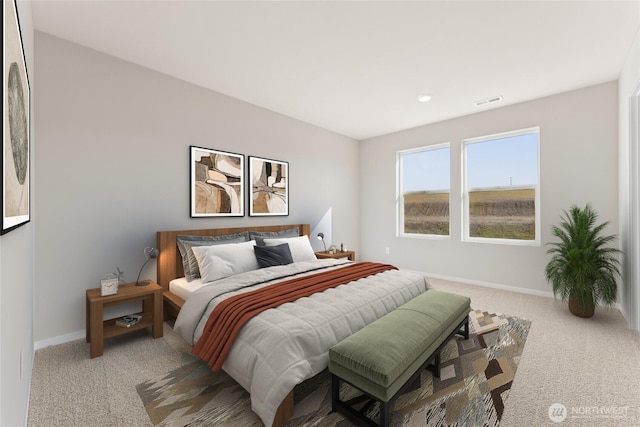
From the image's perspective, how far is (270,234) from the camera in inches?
151

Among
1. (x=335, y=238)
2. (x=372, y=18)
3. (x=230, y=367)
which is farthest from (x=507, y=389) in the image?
(x=335, y=238)

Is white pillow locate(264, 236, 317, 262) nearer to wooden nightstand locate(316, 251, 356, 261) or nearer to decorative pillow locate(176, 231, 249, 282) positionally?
decorative pillow locate(176, 231, 249, 282)

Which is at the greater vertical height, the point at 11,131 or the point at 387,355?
the point at 11,131

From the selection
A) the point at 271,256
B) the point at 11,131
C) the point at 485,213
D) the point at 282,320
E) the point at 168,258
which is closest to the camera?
the point at 11,131

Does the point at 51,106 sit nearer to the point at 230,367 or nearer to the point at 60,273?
the point at 60,273

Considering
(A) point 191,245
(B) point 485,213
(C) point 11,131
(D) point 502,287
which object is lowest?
(D) point 502,287

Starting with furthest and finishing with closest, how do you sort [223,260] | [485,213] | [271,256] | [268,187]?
[485,213] < [268,187] < [271,256] < [223,260]

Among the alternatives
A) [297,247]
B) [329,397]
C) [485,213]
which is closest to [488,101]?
[485,213]

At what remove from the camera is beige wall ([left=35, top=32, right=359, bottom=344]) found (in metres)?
2.43

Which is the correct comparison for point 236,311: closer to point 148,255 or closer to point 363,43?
point 148,255

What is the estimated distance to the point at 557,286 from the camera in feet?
10.3

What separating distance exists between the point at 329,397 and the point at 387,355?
0.61 meters

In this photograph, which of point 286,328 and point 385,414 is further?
point 286,328

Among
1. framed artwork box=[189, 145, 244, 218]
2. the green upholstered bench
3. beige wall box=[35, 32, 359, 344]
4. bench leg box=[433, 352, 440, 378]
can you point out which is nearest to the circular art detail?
beige wall box=[35, 32, 359, 344]
